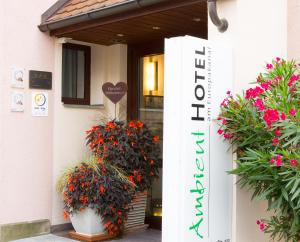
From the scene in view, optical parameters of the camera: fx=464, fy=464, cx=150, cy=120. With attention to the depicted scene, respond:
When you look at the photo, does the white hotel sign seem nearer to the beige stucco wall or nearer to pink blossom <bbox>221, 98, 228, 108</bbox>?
pink blossom <bbox>221, 98, 228, 108</bbox>

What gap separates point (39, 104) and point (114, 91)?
3.74ft

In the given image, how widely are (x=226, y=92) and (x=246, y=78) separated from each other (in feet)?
1.22

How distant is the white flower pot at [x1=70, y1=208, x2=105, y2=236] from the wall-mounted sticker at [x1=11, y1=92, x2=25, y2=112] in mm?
1710

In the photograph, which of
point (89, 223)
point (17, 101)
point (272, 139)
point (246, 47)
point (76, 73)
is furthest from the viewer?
point (76, 73)

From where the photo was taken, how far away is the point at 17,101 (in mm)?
6621

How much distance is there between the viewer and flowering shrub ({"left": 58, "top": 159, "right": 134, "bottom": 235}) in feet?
20.7

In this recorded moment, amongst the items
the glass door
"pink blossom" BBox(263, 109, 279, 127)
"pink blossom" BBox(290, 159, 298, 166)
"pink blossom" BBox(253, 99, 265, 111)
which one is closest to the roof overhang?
the glass door

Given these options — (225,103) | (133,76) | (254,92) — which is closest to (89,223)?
(133,76)

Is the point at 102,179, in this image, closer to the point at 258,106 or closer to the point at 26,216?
the point at 26,216

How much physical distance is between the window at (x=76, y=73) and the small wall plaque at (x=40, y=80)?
488 mm

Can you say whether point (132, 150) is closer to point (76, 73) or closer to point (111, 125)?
point (111, 125)

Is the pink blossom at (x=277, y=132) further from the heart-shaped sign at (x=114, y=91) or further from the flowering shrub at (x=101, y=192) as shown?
the heart-shaped sign at (x=114, y=91)

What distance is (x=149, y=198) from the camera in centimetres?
753

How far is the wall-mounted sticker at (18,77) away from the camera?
6.58m
